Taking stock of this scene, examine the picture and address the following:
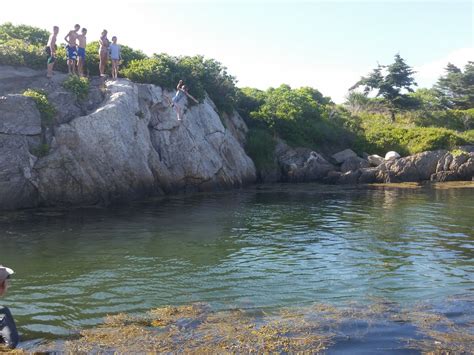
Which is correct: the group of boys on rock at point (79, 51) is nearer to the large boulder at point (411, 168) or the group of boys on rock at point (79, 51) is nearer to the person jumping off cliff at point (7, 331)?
the person jumping off cliff at point (7, 331)

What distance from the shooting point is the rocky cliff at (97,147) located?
19422mm

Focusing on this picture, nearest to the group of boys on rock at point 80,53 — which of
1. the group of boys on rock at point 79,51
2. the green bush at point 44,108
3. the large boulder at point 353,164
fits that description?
the group of boys on rock at point 79,51

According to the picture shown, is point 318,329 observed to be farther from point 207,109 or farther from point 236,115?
point 236,115

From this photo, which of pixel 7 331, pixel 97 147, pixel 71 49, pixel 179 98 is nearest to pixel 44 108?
pixel 97 147

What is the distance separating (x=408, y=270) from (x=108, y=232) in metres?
9.08

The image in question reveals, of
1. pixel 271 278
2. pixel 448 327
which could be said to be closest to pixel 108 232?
pixel 271 278

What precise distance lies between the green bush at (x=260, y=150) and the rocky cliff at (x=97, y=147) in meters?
5.64

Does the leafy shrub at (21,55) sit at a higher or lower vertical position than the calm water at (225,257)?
higher

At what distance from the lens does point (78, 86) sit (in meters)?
22.3

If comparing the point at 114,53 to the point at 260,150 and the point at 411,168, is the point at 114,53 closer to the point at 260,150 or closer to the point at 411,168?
the point at 260,150

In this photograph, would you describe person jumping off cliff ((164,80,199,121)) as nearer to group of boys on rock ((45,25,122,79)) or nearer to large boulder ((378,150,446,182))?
group of boys on rock ((45,25,122,79))

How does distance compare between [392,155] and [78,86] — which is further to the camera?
[392,155]

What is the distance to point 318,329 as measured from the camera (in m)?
7.39

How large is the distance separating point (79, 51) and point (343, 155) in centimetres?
2011
